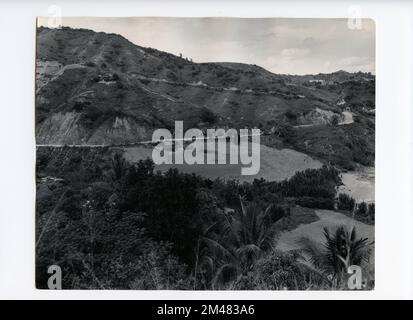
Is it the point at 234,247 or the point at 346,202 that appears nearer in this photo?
the point at 234,247

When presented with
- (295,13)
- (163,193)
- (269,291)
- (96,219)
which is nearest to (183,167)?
(163,193)

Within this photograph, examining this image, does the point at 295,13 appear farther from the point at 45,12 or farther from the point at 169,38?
the point at 45,12

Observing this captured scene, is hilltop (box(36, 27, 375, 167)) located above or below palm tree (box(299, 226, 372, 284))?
above

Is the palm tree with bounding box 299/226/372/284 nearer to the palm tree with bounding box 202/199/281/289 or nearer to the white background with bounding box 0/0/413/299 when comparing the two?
the white background with bounding box 0/0/413/299

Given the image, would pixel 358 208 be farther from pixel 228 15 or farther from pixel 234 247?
pixel 228 15

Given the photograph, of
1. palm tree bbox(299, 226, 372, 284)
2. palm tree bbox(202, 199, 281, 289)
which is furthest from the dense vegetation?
palm tree bbox(299, 226, 372, 284)

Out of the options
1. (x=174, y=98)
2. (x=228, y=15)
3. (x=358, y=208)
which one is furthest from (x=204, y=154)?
(x=358, y=208)

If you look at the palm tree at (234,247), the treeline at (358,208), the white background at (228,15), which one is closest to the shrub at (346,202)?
the treeline at (358,208)
